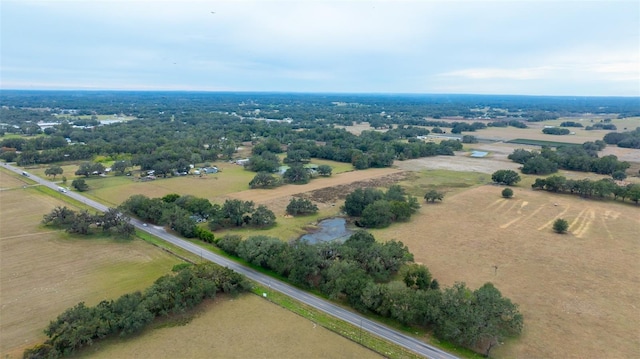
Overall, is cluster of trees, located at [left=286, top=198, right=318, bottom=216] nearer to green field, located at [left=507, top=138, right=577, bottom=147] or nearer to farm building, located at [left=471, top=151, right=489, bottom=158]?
farm building, located at [left=471, top=151, right=489, bottom=158]

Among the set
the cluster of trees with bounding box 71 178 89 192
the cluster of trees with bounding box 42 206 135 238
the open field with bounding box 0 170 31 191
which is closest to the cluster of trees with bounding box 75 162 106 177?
the open field with bounding box 0 170 31 191

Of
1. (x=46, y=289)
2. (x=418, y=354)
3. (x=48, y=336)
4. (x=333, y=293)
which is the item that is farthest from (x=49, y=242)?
(x=418, y=354)

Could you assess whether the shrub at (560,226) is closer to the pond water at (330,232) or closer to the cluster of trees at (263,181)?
the pond water at (330,232)

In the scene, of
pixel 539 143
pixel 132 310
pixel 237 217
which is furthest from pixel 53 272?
pixel 539 143

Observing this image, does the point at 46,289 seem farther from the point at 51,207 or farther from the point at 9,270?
the point at 51,207

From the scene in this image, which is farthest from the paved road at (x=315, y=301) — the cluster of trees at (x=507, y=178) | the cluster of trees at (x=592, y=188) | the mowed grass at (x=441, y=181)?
the cluster of trees at (x=507, y=178)
